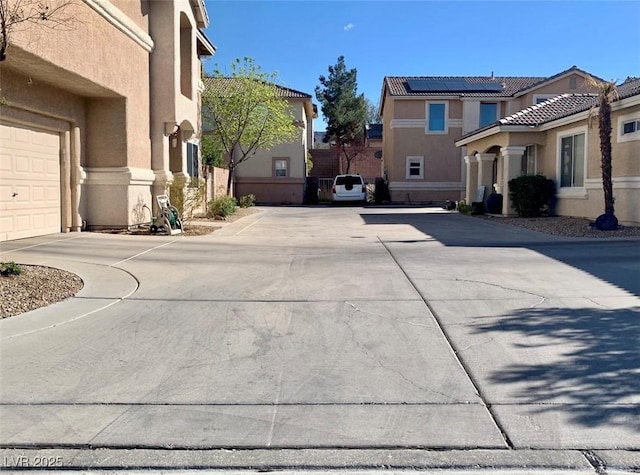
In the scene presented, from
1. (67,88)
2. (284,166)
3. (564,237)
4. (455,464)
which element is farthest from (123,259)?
(284,166)

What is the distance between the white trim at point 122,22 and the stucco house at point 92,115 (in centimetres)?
3

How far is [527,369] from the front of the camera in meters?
5.20

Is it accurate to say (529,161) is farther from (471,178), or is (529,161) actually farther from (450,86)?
(450,86)

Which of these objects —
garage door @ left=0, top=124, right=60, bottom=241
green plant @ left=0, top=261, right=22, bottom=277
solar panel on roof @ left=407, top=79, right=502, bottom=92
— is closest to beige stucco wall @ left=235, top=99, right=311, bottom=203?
solar panel on roof @ left=407, top=79, right=502, bottom=92

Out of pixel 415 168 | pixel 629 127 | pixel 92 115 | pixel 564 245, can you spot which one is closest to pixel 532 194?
pixel 629 127

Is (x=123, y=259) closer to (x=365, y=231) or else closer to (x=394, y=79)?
(x=365, y=231)

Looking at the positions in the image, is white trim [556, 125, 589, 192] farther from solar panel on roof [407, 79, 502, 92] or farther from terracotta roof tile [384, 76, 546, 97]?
solar panel on roof [407, 79, 502, 92]

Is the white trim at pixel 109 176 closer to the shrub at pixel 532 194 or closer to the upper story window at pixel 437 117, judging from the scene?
the shrub at pixel 532 194

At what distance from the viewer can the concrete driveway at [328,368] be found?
3.87 metres

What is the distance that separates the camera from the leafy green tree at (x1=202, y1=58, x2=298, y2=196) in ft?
92.9

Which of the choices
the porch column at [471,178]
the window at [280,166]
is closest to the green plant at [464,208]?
the porch column at [471,178]

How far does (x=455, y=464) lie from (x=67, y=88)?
13.0 m

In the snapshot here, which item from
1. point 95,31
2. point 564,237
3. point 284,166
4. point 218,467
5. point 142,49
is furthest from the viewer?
point 284,166

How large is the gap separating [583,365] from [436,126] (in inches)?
1312
